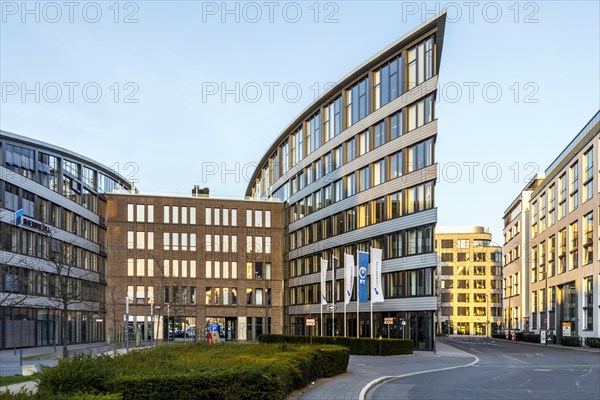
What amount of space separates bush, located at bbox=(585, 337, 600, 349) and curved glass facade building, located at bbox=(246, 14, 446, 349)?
2115cm

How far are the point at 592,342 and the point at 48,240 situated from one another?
2115 inches

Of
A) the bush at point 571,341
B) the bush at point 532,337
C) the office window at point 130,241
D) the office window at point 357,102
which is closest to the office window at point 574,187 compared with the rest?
the bush at point 571,341

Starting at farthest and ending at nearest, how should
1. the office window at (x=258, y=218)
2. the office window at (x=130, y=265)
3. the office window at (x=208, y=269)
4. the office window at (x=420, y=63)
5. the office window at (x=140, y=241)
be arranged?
the office window at (x=258, y=218) → the office window at (x=208, y=269) → the office window at (x=140, y=241) → the office window at (x=130, y=265) → the office window at (x=420, y=63)

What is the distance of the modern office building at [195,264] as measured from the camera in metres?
92.6

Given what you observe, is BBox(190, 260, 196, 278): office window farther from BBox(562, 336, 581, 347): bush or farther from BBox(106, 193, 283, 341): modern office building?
BBox(562, 336, 581, 347): bush

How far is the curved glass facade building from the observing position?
6191 cm

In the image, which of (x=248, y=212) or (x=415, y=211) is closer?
(x=415, y=211)

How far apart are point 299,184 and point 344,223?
16827 mm

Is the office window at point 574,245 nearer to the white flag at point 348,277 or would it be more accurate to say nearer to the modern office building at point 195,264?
the modern office building at point 195,264

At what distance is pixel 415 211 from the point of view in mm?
63156

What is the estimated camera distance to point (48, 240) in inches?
2790

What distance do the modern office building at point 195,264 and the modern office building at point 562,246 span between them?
35870 millimetres

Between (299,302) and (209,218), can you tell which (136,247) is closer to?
(209,218)

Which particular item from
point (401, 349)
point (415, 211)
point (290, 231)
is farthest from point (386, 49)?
point (290, 231)
